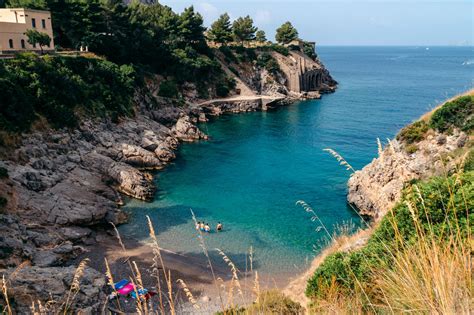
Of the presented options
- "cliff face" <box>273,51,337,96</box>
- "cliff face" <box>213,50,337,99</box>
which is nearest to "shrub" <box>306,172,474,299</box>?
"cliff face" <box>213,50,337,99</box>

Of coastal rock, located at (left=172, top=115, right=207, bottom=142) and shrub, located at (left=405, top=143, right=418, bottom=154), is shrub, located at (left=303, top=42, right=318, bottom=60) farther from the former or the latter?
shrub, located at (left=405, top=143, right=418, bottom=154)

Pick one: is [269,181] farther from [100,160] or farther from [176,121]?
[176,121]

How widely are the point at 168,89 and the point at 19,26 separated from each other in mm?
20782

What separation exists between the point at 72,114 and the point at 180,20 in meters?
38.8

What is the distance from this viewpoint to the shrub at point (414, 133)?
2450cm

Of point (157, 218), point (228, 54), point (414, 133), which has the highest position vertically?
point (228, 54)

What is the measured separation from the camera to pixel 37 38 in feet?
128

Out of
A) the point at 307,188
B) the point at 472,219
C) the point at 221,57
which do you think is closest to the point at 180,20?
the point at 221,57

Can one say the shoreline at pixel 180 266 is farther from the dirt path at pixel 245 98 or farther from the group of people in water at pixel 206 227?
the dirt path at pixel 245 98

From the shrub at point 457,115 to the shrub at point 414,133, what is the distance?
1.07 meters

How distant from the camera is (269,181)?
33.7 metres

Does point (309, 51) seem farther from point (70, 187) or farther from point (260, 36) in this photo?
point (70, 187)

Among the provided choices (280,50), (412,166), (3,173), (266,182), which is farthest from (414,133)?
(280,50)

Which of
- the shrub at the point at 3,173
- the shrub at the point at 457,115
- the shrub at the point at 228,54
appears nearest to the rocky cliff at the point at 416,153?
the shrub at the point at 457,115
